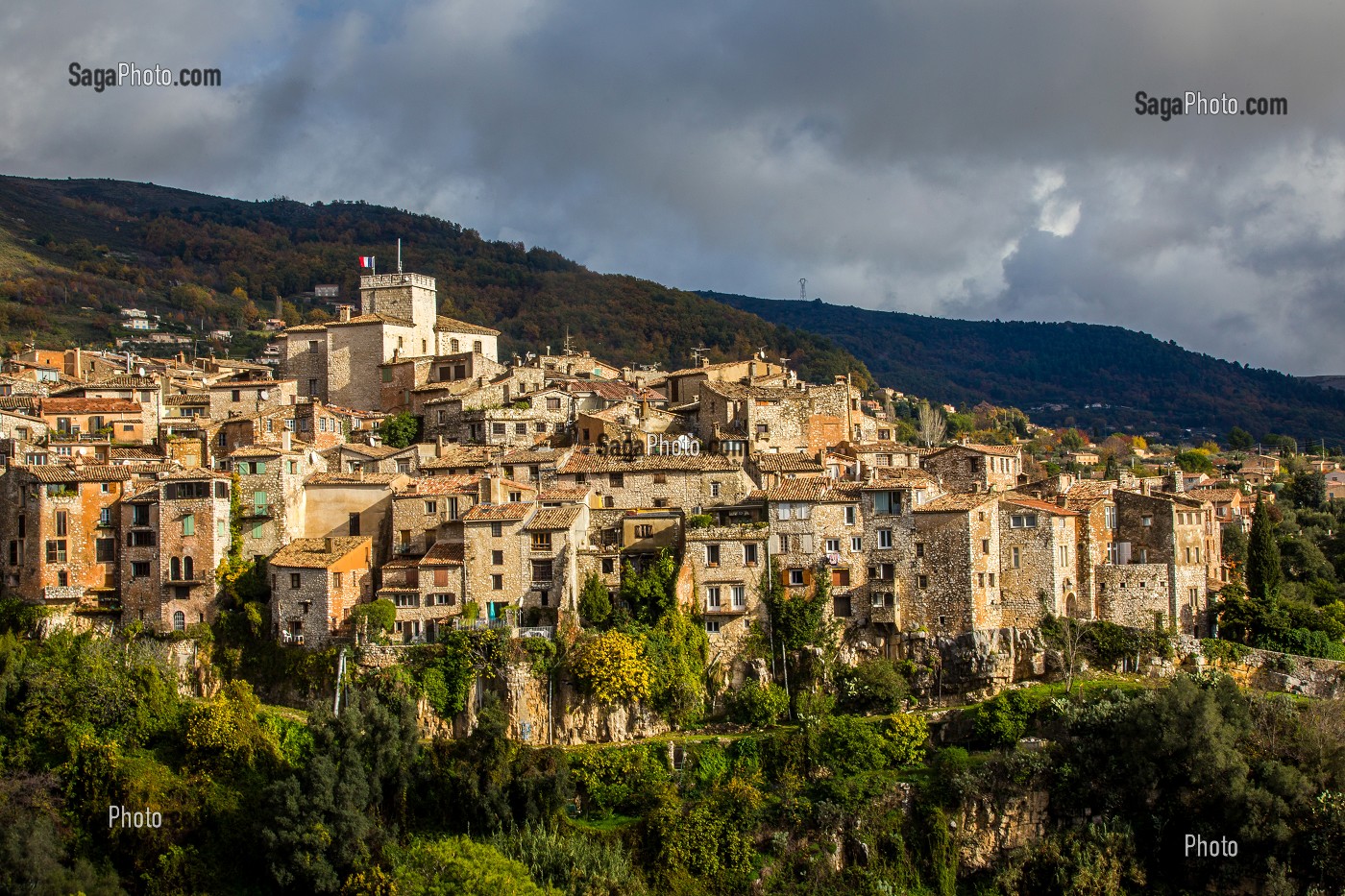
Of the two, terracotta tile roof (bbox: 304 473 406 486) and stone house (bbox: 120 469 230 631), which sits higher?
terracotta tile roof (bbox: 304 473 406 486)

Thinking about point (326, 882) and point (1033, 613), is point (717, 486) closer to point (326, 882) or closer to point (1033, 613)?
point (1033, 613)

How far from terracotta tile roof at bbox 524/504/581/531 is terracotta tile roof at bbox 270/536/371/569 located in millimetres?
7114

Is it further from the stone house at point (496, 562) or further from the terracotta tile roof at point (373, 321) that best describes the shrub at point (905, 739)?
the terracotta tile roof at point (373, 321)

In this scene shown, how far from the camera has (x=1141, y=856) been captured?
52969 millimetres

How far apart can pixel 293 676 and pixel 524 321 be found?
94241mm

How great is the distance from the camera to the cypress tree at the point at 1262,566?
212 ft

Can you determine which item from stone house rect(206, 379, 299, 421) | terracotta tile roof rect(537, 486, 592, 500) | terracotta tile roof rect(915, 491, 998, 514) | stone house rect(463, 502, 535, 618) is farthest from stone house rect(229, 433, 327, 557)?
terracotta tile roof rect(915, 491, 998, 514)

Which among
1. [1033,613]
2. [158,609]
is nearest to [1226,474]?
[1033,613]

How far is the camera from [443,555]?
58.2 metres

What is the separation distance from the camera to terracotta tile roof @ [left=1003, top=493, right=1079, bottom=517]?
5922cm

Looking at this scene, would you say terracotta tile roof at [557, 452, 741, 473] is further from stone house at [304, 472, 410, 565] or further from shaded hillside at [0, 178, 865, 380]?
shaded hillside at [0, 178, 865, 380]

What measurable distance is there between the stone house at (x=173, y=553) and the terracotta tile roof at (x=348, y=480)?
4581 mm

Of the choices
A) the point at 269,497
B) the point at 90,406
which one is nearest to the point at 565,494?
the point at 269,497

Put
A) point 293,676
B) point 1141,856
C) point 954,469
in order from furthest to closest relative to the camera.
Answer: point 954,469 < point 293,676 < point 1141,856
